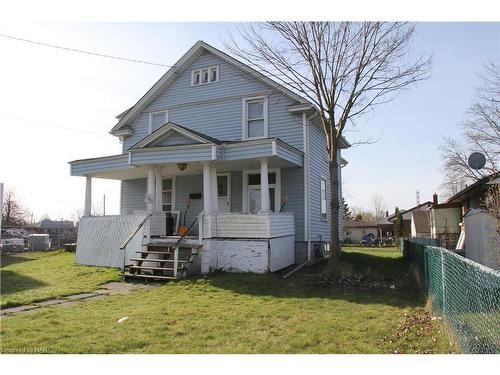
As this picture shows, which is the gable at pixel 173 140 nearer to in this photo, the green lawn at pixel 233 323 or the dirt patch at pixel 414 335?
the green lawn at pixel 233 323

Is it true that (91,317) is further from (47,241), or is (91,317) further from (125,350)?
(47,241)

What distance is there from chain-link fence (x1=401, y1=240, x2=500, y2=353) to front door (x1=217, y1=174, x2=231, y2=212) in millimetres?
10027

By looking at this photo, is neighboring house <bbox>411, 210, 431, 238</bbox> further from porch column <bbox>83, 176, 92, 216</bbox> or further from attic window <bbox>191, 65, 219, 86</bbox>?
Answer: porch column <bbox>83, 176, 92, 216</bbox>

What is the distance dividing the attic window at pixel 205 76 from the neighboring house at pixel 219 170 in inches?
1.6

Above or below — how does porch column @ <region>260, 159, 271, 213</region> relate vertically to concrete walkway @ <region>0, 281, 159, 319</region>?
above

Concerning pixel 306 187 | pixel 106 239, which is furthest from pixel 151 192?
pixel 306 187

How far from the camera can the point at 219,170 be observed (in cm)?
1588

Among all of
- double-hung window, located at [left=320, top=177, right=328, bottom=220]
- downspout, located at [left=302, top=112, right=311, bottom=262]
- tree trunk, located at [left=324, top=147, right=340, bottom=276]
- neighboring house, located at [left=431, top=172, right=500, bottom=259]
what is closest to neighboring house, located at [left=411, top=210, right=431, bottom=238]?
neighboring house, located at [left=431, top=172, right=500, bottom=259]

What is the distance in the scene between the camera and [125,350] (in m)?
5.33

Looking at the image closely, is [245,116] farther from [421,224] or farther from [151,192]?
[421,224]

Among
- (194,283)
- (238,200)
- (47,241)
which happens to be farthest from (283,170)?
(47,241)

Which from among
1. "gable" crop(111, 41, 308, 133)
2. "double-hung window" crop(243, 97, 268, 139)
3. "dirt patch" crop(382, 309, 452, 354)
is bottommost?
"dirt patch" crop(382, 309, 452, 354)

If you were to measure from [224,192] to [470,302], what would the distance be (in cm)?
1189

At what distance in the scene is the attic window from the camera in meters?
16.7
